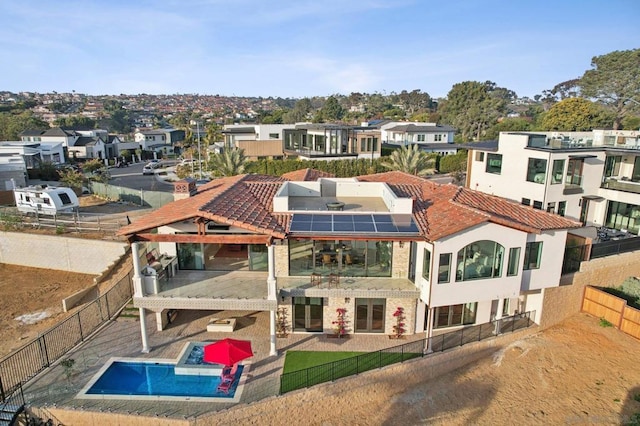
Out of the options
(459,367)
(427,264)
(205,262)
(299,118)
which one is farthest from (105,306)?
(299,118)

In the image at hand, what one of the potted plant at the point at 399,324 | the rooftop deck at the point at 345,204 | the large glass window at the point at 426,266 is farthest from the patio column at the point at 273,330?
the large glass window at the point at 426,266

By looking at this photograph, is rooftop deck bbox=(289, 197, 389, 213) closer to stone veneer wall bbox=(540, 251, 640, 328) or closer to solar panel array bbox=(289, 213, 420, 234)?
solar panel array bbox=(289, 213, 420, 234)

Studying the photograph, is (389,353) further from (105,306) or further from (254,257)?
(105,306)

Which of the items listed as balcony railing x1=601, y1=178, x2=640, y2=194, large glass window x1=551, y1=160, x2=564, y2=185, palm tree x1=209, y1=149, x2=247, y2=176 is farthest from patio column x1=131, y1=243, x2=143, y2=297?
balcony railing x1=601, y1=178, x2=640, y2=194

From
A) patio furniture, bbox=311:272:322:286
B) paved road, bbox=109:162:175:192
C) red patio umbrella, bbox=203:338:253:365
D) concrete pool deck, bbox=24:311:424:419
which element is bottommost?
concrete pool deck, bbox=24:311:424:419

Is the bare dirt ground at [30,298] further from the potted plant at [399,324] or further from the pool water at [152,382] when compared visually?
the potted plant at [399,324]

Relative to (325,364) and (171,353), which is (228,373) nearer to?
(171,353)
